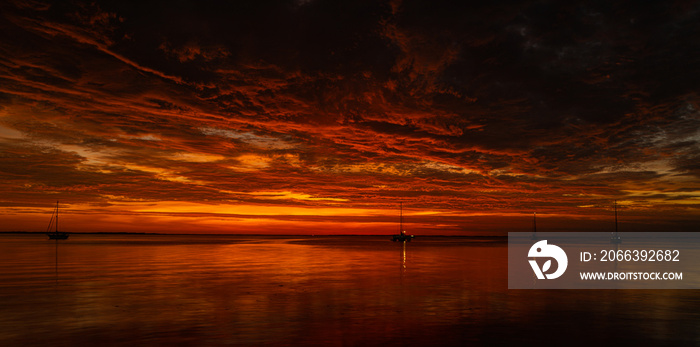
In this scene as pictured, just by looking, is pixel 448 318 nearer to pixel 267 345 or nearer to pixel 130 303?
pixel 267 345

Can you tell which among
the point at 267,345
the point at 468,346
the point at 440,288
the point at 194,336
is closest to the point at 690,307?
the point at 440,288

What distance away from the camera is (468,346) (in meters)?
16.8

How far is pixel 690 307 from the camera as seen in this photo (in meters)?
25.8

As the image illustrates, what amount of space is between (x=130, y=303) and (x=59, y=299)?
4.81 meters

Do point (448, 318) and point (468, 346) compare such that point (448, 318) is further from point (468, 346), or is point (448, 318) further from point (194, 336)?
point (194, 336)

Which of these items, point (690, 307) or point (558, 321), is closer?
point (558, 321)

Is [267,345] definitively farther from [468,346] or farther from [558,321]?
[558,321]

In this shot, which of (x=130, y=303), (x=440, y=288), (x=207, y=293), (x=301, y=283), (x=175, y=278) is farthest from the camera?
(x=175, y=278)

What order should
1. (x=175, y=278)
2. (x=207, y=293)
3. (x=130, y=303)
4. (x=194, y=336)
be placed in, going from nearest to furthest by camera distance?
1. (x=194, y=336)
2. (x=130, y=303)
3. (x=207, y=293)
4. (x=175, y=278)

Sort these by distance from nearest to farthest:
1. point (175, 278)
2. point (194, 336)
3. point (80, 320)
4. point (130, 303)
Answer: point (194, 336)
point (80, 320)
point (130, 303)
point (175, 278)

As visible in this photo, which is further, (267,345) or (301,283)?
(301,283)

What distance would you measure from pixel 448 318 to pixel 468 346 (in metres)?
5.22

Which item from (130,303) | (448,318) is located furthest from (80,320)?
(448,318)

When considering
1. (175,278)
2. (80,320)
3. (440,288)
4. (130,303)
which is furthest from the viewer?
(175,278)
